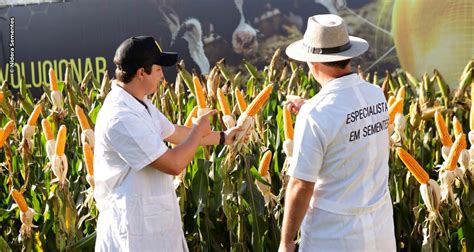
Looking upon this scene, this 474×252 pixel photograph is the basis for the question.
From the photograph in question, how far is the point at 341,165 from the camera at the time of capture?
10.9 ft

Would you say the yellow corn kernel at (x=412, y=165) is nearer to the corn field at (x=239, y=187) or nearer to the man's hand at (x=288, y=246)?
the corn field at (x=239, y=187)

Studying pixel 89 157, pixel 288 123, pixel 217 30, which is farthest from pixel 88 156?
pixel 217 30

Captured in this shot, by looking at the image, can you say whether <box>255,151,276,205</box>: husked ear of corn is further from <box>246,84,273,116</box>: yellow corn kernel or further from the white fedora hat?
the white fedora hat

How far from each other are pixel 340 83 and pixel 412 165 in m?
0.80

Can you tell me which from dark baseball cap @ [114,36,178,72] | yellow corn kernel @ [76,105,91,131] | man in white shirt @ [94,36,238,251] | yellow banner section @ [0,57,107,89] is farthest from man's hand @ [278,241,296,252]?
yellow banner section @ [0,57,107,89]

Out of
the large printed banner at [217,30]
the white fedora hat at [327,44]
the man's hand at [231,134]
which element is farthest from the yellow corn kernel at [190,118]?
the large printed banner at [217,30]

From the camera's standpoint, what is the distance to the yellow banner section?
10.9 metres

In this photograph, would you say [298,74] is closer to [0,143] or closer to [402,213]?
[402,213]

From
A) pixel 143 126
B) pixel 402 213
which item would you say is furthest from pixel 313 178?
pixel 402 213

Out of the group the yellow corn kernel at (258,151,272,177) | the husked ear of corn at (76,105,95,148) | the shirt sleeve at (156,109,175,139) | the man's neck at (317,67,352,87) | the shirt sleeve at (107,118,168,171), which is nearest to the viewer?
the man's neck at (317,67,352,87)

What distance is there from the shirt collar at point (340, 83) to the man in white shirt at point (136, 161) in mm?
584

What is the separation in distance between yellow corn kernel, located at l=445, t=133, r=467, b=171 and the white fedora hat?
82cm

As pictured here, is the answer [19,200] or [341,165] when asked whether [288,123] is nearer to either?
[341,165]

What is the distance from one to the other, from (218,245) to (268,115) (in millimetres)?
1031
